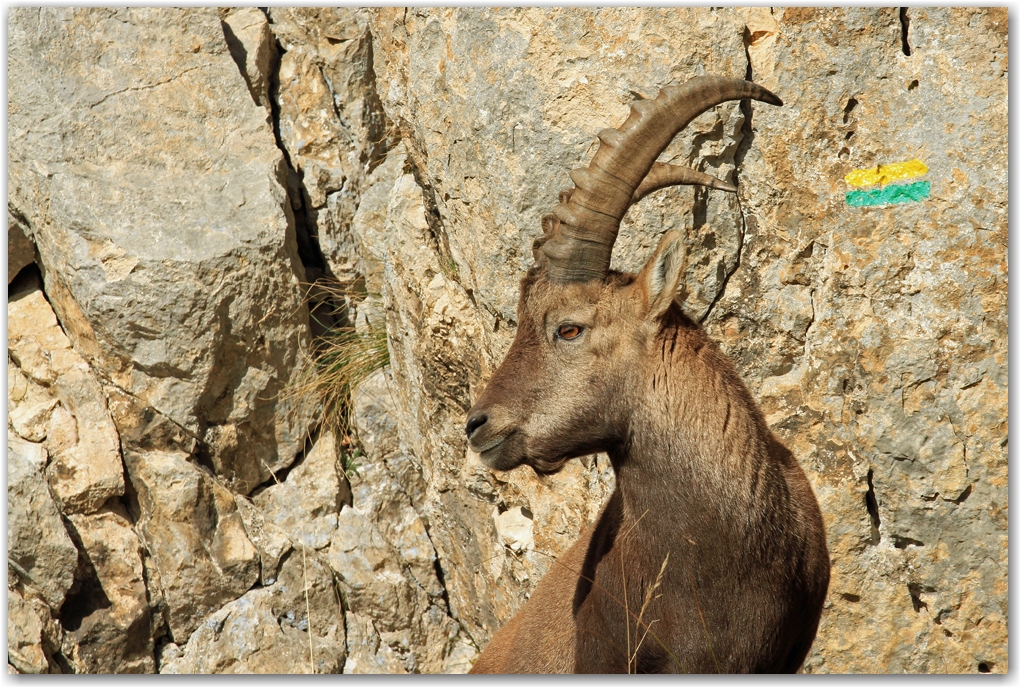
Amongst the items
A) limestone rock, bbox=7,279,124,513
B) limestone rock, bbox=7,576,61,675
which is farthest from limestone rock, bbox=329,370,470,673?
limestone rock, bbox=7,576,61,675

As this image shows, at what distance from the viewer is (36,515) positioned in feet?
22.4

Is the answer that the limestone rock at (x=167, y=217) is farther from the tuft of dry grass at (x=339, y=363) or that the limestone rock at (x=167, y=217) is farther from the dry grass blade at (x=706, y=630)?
the dry grass blade at (x=706, y=630)

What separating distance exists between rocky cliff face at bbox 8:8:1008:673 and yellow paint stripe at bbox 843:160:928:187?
2cm

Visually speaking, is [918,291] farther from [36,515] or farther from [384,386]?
[36,515]

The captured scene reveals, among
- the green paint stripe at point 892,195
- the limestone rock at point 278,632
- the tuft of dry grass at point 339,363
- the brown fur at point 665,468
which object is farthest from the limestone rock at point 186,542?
the green paint stripe at point 892,195

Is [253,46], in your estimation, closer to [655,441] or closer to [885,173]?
[885,173]

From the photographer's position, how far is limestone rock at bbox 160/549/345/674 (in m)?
7.14

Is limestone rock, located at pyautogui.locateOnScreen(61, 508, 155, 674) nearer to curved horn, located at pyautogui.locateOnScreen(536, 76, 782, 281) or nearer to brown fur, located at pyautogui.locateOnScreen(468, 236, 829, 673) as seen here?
brown fur, located at pyautogui.locateOnScreen(468, 236, 829, 673)

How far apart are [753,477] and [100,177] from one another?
5776 mm

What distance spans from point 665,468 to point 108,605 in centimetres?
531

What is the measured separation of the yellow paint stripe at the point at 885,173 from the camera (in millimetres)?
4957

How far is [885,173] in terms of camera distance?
5035mm

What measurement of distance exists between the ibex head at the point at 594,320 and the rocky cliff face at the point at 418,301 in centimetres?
165

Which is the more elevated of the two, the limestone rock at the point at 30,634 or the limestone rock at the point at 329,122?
the limestone rock at the point at 329,122
